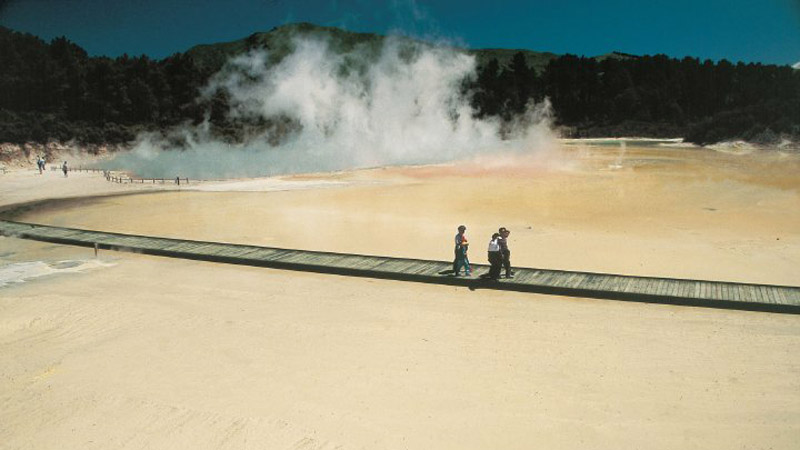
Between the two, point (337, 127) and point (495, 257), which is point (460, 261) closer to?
point (495, 257)

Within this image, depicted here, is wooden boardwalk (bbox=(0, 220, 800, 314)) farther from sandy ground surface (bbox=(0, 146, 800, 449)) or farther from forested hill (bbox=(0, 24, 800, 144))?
forested hill (bbox=(0, 24, 800, 144))

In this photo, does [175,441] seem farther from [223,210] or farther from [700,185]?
[700,185]

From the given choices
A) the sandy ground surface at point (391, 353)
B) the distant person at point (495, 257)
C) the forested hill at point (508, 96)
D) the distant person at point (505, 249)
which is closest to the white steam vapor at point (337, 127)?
the forested hill at point (508, 96)

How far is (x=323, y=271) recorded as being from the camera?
12.9 meters

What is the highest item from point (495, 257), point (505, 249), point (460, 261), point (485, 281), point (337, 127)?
point (337, 127)

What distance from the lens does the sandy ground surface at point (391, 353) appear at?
263 inches

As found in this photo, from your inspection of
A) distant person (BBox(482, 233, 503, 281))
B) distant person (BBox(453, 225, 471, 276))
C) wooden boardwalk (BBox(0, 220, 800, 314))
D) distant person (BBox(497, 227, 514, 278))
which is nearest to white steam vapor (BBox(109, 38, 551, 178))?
wooden boardwalk (BBox(0, 220, 800, 314))

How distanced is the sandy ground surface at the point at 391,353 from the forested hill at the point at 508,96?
148 ft

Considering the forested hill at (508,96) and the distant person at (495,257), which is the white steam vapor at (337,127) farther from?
the distant person at (495,257)

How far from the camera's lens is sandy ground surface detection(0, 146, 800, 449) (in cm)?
668

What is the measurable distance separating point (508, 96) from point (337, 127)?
41021 mm

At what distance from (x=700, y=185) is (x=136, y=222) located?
2284 centimetres

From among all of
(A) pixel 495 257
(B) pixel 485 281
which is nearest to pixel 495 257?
(A) pixel 495 257

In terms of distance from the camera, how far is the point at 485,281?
11.6m
